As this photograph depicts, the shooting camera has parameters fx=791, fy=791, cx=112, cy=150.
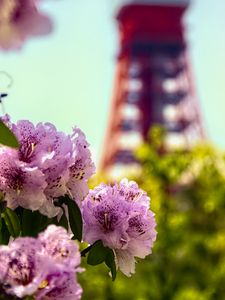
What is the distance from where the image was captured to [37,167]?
1.81 metres

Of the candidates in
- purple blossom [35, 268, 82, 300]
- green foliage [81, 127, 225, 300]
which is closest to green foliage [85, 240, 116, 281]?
purple blossom [35, 268, 82, 300]

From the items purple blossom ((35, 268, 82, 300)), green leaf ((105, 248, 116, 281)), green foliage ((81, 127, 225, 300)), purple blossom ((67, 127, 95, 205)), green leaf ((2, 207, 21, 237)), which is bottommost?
purple blossom ((35, 268, 82, 300))

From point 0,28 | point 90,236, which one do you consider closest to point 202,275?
point 90,236

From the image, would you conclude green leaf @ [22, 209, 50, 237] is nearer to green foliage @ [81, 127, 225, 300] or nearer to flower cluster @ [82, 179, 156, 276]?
flower cluster @ [82, 179, 156, 276]

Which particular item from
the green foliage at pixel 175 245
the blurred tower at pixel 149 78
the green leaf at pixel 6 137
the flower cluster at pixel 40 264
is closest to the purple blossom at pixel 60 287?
the flower cluster at pixel 40 264

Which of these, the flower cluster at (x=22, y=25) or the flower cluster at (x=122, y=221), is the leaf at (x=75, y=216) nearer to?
the flower cluster at (x=122, y=221)

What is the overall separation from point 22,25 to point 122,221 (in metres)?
0.70

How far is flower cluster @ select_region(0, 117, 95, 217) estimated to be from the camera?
183 centimetres

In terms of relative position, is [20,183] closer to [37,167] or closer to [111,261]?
[37,167]

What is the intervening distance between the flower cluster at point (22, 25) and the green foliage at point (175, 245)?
8.12 meters

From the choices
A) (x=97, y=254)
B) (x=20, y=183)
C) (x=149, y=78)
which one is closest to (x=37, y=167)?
(x=20, y=183)

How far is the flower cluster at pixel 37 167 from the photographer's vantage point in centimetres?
183

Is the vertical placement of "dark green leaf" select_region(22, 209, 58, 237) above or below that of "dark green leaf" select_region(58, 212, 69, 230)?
below

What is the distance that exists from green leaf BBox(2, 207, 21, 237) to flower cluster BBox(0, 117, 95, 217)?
0.05ft
